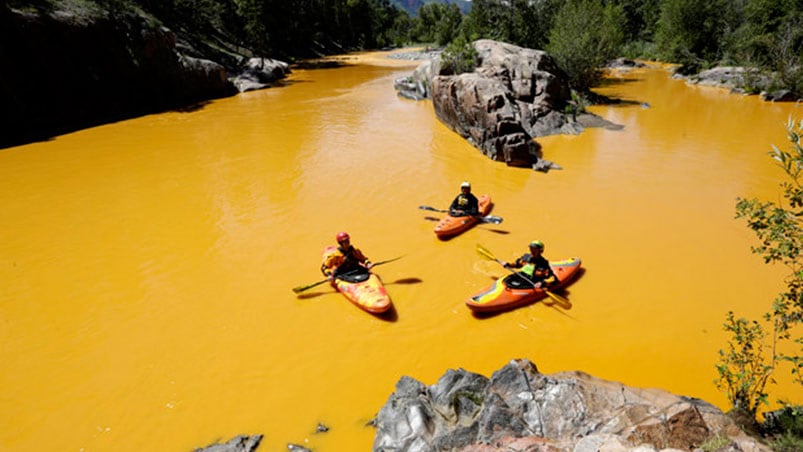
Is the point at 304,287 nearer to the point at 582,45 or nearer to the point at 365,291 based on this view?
the point at 365,291

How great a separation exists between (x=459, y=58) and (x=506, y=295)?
1751 centimetres

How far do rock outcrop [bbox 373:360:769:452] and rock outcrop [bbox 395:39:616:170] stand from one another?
422 inches

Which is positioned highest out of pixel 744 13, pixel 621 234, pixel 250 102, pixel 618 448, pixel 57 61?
pixel 744 13

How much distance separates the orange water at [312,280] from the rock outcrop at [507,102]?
1.13 metres

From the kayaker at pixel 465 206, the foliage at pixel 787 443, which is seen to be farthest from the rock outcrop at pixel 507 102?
the foliage at pixel 787 443

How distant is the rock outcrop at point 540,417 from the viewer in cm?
355

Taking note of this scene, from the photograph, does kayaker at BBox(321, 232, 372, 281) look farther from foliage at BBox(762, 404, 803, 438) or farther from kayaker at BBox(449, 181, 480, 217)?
foliage at BBox(762, 404, 803, 438)

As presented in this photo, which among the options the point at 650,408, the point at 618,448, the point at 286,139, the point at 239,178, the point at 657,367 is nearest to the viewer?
the point at 618,448

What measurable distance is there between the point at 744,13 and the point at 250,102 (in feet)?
134

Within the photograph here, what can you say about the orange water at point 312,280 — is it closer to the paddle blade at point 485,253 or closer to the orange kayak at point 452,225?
the orange kayak at point 452,225

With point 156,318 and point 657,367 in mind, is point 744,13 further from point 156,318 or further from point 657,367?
point 156,318

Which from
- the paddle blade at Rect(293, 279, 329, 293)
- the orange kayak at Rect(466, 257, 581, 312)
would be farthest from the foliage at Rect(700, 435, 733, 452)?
the paddle blade at Rect(293, 279, 329, 293)

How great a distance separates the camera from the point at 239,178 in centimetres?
1430

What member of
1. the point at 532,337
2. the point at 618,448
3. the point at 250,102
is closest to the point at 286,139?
the point at 250,102
